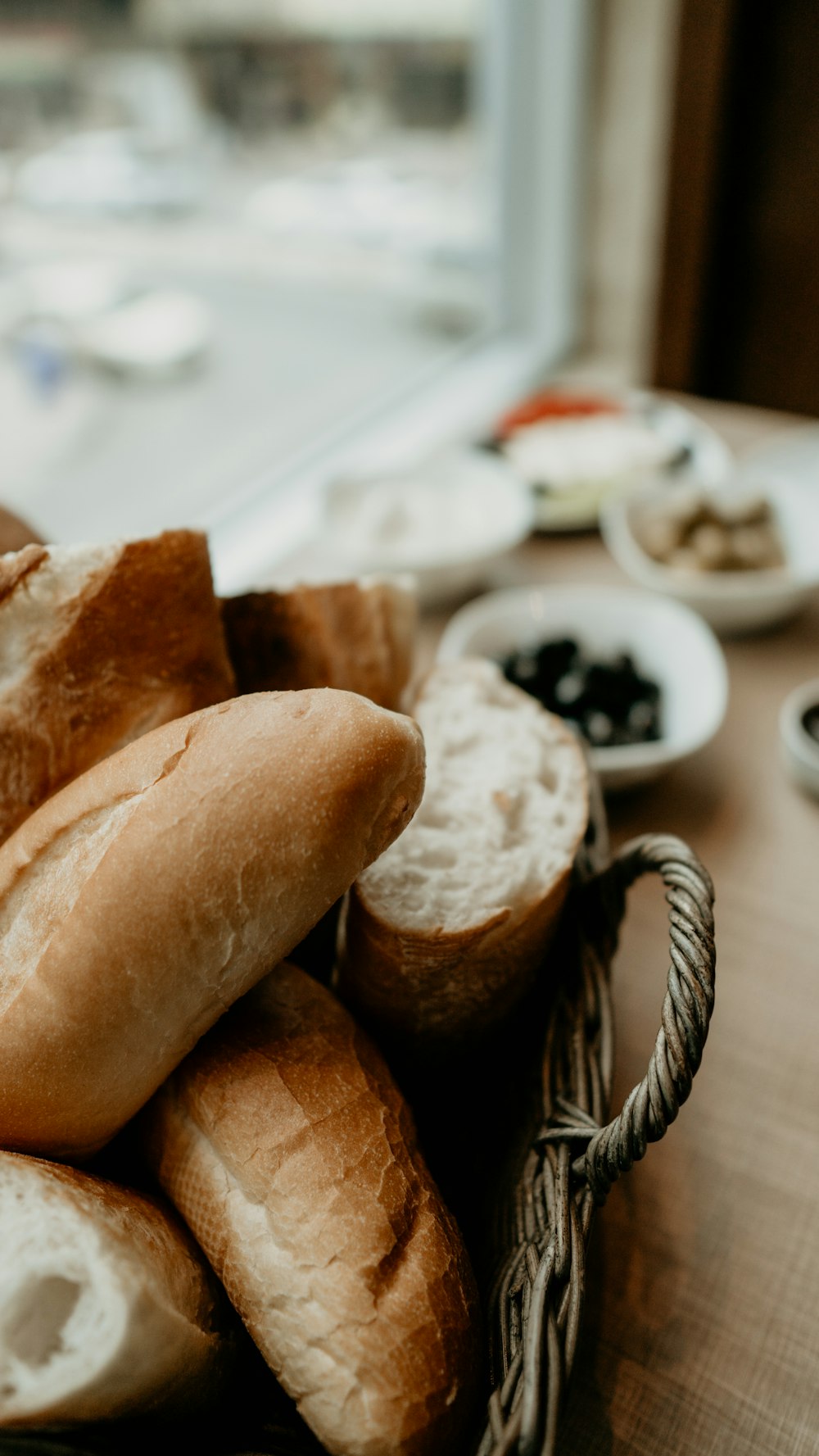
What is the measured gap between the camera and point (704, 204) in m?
1.78

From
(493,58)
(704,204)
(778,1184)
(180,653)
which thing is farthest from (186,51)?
(778,1184)

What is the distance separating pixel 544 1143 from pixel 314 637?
1.18 feet

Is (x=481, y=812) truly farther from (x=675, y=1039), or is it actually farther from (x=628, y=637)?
(x=628, y=637)

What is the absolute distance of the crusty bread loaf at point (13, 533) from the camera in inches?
26.6

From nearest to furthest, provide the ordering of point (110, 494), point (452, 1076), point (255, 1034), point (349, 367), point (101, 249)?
point (255, 1034) → point (452, 1076) → point (110, 494) → point (101, 249) → point (349, 367)

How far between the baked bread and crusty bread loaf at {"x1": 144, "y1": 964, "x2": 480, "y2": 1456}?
0.19 ft

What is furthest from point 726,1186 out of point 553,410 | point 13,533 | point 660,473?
point 553,410

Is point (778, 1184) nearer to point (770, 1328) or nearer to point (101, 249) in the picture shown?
point (770, 1328)

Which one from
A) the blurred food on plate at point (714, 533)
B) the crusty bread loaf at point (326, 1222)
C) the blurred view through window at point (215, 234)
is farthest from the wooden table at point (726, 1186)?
the blurred view through window at point (215, 234)

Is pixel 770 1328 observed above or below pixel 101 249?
below

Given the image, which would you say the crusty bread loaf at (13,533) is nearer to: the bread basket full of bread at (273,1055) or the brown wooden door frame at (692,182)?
the bread basket full of bread at (273,1055)

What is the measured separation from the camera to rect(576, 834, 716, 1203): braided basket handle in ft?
1.50

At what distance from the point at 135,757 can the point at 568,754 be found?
1.04 ft

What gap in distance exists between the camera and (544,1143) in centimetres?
54
